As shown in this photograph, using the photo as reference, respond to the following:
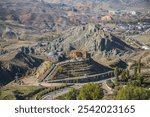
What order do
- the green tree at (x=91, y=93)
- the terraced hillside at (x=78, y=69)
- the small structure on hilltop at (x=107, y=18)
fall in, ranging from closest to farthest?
1. the green tree at (x=91, y=93)
2. the terraced hillside at (x=78, y=69)
3. the small structure on hilltop at (x=107, y=18)

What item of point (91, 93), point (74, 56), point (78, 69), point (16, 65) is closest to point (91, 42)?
point (16, 65)

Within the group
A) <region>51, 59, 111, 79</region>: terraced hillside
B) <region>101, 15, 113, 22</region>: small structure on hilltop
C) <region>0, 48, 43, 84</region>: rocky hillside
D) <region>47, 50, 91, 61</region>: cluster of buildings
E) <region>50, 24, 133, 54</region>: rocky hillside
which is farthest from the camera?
<region>101, 15, 113, 22</region>: small structure on hilltop

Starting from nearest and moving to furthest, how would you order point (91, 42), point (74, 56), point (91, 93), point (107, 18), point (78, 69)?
point (91, 93) < point (78, 69) < point (74, 56) < point (91, 42) < point (107, 18)

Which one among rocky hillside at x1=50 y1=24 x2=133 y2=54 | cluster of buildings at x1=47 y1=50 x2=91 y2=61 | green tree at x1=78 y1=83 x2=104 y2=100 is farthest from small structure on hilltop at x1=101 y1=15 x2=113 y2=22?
green tree at x1=78 y1=83 x2=104 y2=100

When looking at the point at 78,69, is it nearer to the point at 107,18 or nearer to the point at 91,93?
the point at 91,93

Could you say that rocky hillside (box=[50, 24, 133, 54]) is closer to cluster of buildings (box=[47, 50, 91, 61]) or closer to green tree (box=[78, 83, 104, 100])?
cluster of buildings (box=[47, 50, 91, 61])

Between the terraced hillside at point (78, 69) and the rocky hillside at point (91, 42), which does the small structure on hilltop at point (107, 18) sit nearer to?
the rocky hillside at point (91, 42)

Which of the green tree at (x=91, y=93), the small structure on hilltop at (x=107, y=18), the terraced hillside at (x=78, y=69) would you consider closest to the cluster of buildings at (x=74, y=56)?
the terraced hillside at (x=78, y=69)

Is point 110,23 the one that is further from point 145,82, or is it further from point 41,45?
point 145,82

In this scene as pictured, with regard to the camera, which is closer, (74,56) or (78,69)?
(78,69)
